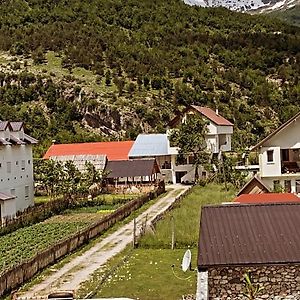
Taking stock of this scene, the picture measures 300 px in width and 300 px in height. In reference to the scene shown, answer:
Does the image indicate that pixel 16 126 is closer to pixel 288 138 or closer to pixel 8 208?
pixel 8 208

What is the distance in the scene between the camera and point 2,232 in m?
32.0

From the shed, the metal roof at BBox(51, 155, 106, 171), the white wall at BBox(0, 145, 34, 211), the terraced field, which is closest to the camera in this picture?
the terraced field

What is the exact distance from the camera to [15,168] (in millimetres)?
41938

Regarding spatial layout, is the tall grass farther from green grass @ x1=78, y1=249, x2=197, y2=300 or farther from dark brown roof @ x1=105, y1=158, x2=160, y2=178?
dark brown roof @ x1=105, y1=158, x2=160, y2=178

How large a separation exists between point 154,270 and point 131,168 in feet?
107

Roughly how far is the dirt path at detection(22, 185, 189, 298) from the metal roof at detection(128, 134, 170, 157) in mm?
26797

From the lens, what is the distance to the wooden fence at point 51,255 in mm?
19844

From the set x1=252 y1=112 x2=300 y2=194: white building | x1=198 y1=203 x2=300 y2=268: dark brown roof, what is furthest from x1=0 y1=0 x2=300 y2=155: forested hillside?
x1=198 y1=203 x2=300 y2=268: dark brown roof

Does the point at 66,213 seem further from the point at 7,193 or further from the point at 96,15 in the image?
the point at 96,15

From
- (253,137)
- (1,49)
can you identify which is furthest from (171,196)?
(1,49)

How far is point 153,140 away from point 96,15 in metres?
70.1

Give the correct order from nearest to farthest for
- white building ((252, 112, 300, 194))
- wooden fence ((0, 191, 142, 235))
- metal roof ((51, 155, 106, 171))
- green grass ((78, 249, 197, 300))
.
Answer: green grass ((78, 249, 197, 300))
wooden fence ((0, 191, 142, 235))
white building ((252, 112, 300, 194))
metal roof ((51, 155, 106, 171))

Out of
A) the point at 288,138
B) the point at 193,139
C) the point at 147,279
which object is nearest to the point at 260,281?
the point at 147,279

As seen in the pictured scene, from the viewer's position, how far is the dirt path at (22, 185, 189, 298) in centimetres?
2045
